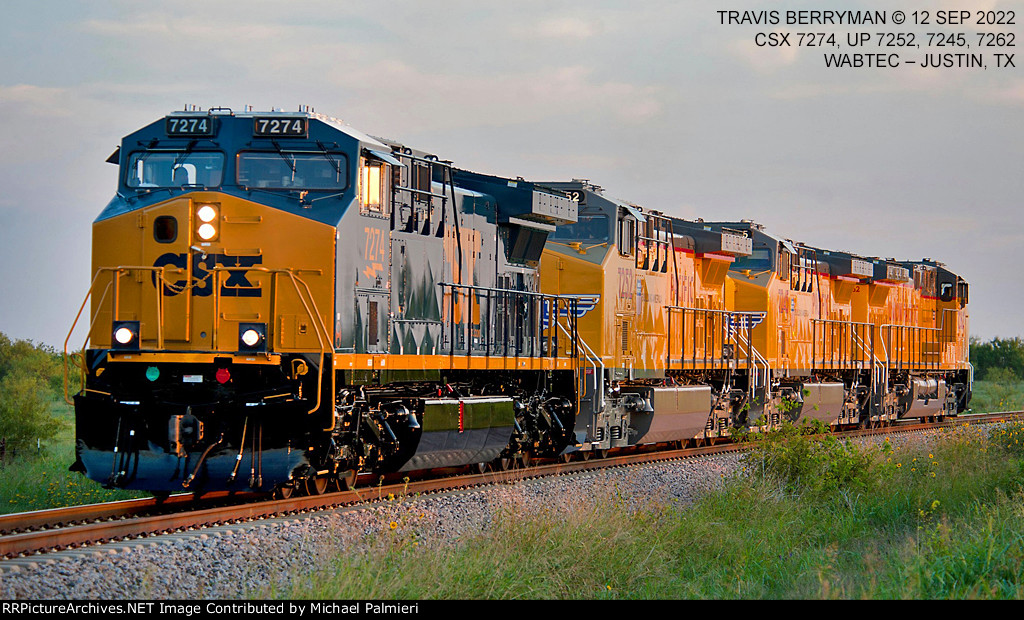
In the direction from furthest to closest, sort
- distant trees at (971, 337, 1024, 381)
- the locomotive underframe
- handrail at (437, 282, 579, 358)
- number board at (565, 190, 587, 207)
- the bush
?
distant trees at (971, 337, 1024, 381) → number board at (565, 190, 587, 207) → the bush → handrail at (437, 282, 579, 358) → the locomotive underframe

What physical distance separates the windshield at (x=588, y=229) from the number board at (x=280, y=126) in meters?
6.04

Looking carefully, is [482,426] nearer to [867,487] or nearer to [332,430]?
[332,430]

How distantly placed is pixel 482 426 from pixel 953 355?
2216cm

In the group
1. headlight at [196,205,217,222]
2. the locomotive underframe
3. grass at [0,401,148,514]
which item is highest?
headlight at [196,205,217,222]

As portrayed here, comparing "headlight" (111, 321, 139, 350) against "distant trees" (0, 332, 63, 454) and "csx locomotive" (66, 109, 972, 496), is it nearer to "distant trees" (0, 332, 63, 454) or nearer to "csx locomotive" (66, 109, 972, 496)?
"csx locomotive" (66, 109, 972, 496)

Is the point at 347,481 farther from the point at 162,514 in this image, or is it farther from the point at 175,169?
the point at 175,169

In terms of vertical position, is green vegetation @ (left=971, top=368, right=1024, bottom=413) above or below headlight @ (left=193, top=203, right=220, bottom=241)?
below

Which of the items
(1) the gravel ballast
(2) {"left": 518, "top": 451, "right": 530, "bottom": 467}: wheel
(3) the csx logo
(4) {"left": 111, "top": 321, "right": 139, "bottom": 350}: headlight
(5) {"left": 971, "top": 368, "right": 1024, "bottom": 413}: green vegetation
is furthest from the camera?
(5) {"left": 971, "top": 368, "right": 1024, "bottom": 413}: green vegetation

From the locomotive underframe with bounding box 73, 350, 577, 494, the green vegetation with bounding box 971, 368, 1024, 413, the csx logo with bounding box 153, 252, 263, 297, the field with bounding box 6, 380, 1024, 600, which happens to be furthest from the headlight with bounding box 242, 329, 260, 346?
the green vegetation with bounding box 971, 368, 1024, 413

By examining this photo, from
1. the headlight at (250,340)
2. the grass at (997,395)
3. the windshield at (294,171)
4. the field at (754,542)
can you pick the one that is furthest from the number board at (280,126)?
the grass at (997,395)

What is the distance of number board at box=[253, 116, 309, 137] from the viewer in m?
10.4

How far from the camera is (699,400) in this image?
17516mm

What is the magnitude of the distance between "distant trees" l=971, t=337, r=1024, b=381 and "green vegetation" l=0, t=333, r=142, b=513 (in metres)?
48.8

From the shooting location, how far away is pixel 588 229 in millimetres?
15719
